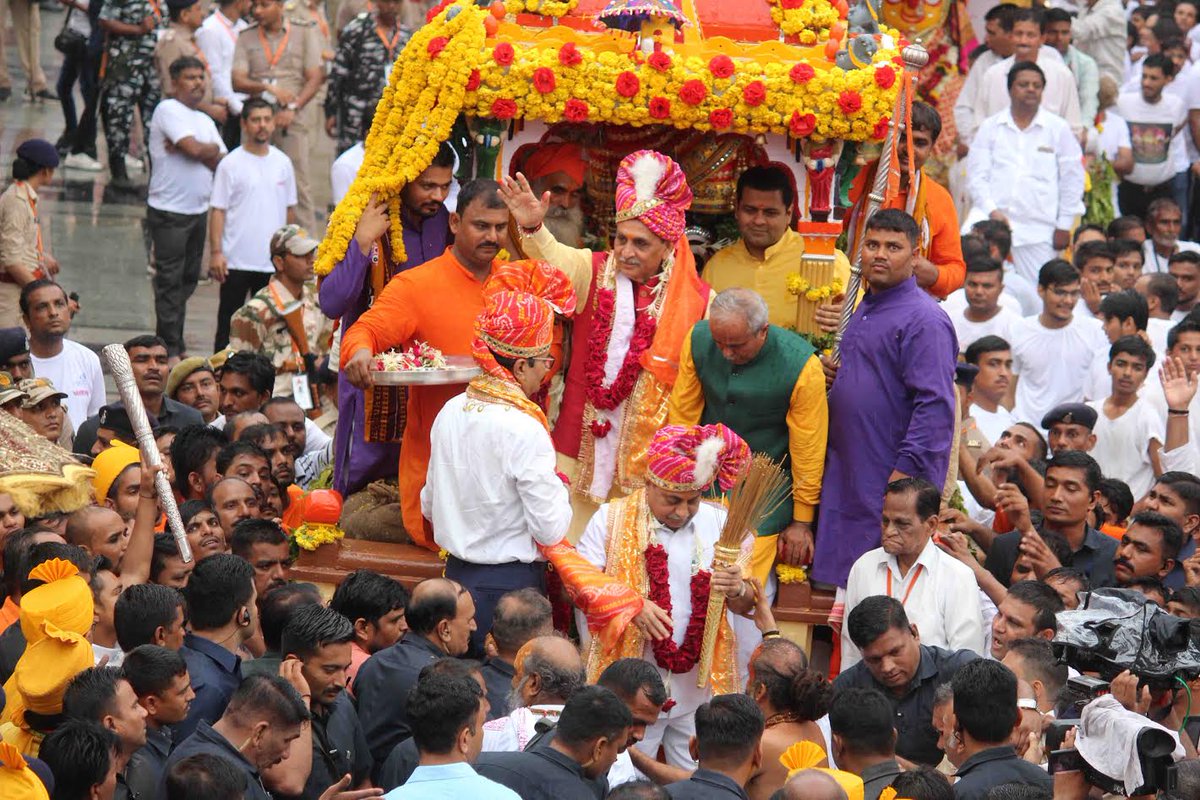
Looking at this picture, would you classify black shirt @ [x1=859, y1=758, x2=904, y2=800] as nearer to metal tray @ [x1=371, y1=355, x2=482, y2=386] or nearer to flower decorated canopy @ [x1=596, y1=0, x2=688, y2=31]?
metal tray @ [x1=371, y1=355, x2=482, y2=386]

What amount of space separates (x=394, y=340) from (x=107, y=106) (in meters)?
→ 8.17

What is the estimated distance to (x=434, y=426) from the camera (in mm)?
8586

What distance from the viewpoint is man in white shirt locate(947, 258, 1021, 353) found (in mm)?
13297

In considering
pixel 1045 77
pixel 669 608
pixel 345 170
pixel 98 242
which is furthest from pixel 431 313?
pixel 1045 77

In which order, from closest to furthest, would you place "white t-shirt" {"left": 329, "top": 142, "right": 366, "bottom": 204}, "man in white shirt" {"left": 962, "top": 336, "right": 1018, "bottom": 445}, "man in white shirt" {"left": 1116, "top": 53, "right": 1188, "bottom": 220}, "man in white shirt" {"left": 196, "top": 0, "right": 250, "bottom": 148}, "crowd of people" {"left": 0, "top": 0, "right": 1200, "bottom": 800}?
"crowd of people" {"left": 0, "top": 0, "right": 1200, "bottom": 800}, "man in white shirt" {"left": 962, "top": 336, "right": 1018, "bottom": 445}, "white t-shirt" {"left": 329, "top": 142, "right": 366, "bottom": 204}, "man in white shirt" {"left": 196, "top": 0, "right": 250, "bottom": 148}, "man in white shirt" {"left": 1116, "top": 53, "right": 1188, "bottom": 220}

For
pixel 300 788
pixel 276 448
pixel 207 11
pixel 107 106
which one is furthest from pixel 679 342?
pixel 207 11

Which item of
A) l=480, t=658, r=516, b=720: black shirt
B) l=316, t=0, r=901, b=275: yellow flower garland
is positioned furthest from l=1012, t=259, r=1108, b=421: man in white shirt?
l=480, t=658, r=516, b=720: black shirt

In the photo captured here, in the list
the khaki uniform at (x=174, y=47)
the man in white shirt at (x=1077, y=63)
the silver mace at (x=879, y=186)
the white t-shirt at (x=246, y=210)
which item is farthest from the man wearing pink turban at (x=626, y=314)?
the man in white shirt at (x=1077, y=63)

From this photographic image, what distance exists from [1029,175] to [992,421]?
4424mm

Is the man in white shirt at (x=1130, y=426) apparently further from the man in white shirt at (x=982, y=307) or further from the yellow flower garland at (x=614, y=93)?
the yellow flower garland at (x=614, y=93)

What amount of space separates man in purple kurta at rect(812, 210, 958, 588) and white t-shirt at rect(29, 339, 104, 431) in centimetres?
444

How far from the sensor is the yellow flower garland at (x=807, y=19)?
32.8ft

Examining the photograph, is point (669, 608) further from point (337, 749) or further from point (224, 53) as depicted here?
point (224, 53)

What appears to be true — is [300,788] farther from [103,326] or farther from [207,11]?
[207,11]
